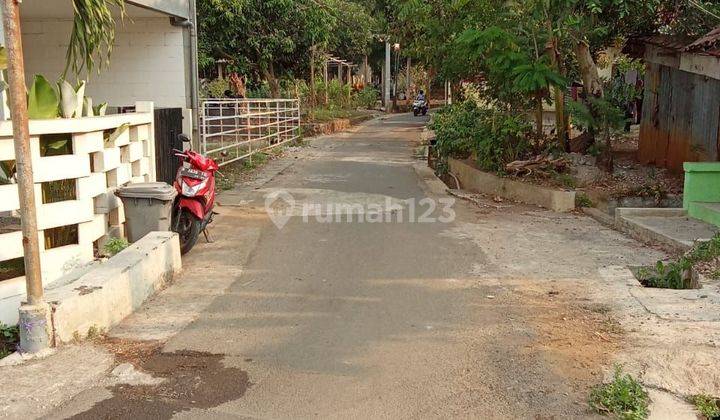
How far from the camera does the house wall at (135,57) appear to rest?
1201cm

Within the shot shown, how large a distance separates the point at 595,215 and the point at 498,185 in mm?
2182

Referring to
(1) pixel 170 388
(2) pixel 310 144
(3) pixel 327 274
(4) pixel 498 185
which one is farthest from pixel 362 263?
(2) pixel 310 144

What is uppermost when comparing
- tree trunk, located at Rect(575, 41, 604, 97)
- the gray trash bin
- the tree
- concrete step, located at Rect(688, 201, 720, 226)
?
the tree

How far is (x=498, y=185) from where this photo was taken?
1209cm

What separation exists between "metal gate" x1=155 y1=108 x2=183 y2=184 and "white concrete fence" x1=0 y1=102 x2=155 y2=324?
Result: 6.19ft

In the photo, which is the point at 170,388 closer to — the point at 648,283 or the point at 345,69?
the point at 648,283

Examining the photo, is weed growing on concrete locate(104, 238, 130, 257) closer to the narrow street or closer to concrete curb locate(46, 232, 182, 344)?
concrete curb locate(46, 232, 182, 344)

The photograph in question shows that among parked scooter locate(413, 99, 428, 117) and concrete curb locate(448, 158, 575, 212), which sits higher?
parked scooter locate(413, 99, 428, 117)

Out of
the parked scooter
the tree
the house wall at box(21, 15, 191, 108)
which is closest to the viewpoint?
the house wall at box(21, 15, 191, 108)

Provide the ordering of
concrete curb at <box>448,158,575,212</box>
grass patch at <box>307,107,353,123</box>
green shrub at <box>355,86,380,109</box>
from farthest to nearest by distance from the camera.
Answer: green shrub at <box>355,86,380,109</box> < grass patch at <box>307,107,353,123</box> < concrete curb at <box>448,158,575,212</box>

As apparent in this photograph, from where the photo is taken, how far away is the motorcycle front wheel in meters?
7.75

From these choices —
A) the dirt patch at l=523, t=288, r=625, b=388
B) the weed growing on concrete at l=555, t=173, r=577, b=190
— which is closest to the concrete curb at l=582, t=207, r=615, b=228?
the weed growing on concrete at l=555, t=173, r=577, b=190

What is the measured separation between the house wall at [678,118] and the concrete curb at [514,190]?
98.8 inches

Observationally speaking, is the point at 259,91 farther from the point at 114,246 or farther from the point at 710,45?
the point at 114,246
